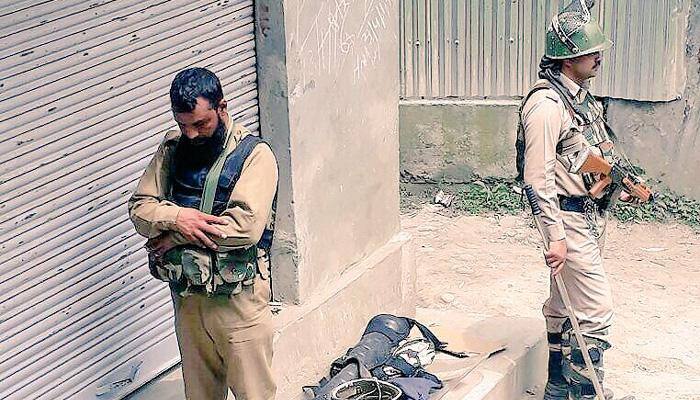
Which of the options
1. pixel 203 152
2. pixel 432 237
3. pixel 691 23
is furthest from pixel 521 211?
pixel 203 152

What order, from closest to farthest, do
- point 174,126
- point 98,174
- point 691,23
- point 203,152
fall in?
point 203,152 → point 98,174 → point 174,126 → point 691,23

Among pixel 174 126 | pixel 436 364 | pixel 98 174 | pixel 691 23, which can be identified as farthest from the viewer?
pixel 691 23

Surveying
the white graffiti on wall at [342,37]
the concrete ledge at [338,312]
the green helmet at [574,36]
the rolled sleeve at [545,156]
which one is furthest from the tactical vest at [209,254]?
the green helmet at [574,36]

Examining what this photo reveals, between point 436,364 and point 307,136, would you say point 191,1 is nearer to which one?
point 307,136

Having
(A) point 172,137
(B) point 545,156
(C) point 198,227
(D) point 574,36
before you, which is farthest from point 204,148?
(D) point 574,36

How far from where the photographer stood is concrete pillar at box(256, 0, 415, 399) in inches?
201

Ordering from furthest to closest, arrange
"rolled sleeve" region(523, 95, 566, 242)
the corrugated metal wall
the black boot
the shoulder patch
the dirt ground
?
the corrugated metal wall → the dirt ground → the black boot → "rolled sleeve" region(523, 95, 566, 242) → the shoulder patch

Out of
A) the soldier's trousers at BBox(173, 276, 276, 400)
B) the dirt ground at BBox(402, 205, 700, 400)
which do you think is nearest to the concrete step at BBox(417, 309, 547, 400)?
the dirt ground at BBox(402, 205, 700, 400)

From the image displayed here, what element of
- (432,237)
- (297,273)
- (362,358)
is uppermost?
(297,273)

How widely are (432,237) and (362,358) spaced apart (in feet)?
11.7

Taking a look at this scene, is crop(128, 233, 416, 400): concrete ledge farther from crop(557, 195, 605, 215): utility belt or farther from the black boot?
crop(557, 195, 605, 215): utility belt

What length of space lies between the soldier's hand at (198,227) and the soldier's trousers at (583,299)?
6.53 ft

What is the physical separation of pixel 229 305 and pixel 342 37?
1903 mm

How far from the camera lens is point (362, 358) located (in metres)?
5.12
